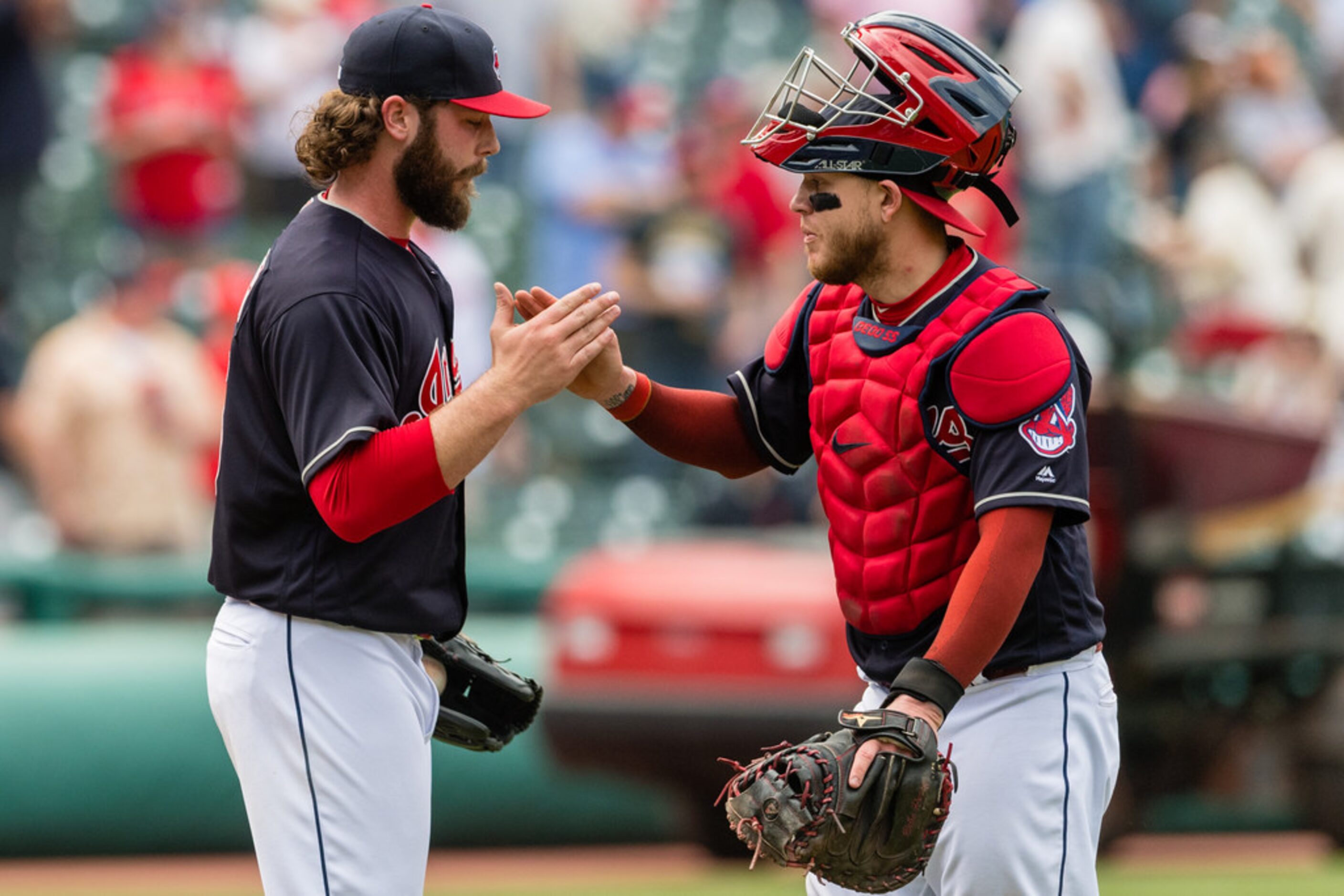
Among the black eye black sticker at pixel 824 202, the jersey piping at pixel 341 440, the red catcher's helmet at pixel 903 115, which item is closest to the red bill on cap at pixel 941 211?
the red catcher's helmet at pixel 903 115

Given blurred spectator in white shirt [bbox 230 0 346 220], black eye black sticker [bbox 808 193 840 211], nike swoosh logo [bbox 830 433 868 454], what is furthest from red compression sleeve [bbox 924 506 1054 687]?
blurred spectator in white shirt [bbox 230 0 346 220]

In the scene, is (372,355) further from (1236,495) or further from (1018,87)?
(1236,495)

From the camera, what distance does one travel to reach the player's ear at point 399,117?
325 centimetres

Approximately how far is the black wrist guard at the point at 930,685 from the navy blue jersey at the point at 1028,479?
21 cm

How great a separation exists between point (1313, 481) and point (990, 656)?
192 inches

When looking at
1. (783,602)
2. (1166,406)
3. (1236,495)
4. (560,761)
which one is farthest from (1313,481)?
(560,761)

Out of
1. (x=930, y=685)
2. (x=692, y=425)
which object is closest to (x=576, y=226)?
(x=692, y=425)

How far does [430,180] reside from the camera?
3293 millimetres

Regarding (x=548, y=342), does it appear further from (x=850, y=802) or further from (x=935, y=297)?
(x=850, y=802)

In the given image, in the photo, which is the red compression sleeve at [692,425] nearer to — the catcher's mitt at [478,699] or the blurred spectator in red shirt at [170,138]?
the catcher's mitt at [478,699]

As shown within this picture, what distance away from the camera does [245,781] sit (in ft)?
10.6

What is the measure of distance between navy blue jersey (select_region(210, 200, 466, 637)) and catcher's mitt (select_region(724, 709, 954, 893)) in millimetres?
663

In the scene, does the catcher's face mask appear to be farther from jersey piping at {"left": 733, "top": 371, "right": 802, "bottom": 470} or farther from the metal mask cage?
jersey piping at {"left": 733, "top": 371, "right": 802, "bottom": 470}

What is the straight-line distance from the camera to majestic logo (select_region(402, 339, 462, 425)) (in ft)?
10.7
